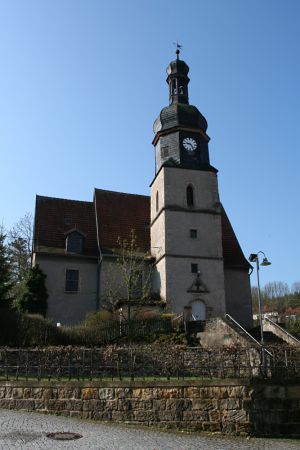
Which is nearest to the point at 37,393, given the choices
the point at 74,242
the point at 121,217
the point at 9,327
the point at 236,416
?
the point at 236,416

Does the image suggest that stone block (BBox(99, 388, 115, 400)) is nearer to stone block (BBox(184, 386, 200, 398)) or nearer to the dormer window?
stone block (BBox(184, 386, 200, 398))

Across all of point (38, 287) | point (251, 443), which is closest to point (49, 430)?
point (251, 443)

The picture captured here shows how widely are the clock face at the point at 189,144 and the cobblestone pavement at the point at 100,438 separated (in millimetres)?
22651

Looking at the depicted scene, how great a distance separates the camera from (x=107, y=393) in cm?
1246

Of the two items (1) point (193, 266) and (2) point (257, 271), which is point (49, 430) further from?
(1) point (193, 266)

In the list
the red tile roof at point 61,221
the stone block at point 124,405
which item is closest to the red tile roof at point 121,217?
the red tile roof at point 61,221

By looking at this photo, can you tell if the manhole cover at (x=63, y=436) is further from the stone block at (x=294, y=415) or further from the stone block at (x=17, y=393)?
the stone block at (x=294, y=415)

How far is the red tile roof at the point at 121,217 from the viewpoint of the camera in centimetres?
3266

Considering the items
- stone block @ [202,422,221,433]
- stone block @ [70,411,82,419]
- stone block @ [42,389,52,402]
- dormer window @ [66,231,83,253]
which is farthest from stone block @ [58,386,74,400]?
dormer window @ [66,231,83,253]

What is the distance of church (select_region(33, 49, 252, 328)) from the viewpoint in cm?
2912

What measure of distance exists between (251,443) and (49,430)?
15.3 feet

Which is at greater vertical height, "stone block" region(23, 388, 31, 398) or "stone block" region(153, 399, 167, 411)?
"stone block" region(23, 388, 31, 398)

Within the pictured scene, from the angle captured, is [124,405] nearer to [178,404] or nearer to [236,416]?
[178,404]

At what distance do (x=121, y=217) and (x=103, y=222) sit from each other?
1681 millimetres
